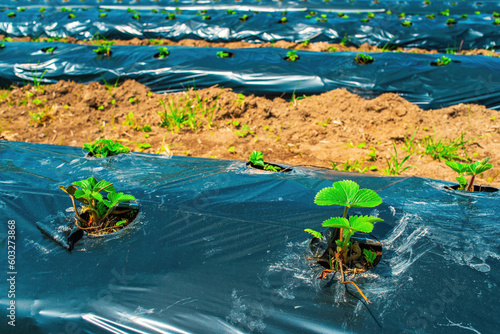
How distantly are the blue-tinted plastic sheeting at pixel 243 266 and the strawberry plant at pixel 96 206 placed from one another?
78 mm

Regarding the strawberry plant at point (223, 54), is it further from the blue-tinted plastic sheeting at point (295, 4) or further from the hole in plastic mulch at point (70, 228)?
the blue-tinted plastic sheeting at point (295, 4)

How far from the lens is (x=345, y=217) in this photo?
3.45ft

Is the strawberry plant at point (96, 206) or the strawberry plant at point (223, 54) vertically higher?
the strawberry plant at point (223, 54)

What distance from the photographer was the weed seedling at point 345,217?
3.18 feet

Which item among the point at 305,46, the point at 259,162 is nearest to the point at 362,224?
the point at 259,162

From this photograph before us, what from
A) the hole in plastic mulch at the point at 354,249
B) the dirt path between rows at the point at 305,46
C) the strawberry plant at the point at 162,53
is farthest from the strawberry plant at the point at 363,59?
the hole in plastic mulch at the point at 354,249

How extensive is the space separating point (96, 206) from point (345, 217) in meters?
1.00

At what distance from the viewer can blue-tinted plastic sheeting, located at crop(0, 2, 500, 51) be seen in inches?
226

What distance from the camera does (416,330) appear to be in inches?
34.8

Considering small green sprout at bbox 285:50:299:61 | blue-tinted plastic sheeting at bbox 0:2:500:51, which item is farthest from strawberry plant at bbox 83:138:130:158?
blue-tinted plastic sheeting at bbox 0:2:500:51

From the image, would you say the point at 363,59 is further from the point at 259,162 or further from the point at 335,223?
the point at 335,223

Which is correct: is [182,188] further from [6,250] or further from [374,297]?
[374,297]

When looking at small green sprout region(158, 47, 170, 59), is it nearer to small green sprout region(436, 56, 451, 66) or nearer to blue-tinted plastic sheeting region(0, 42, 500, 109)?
blue-tinted plastic sheeting region(0, 42, 500, 109)

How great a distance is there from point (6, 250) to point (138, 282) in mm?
568
